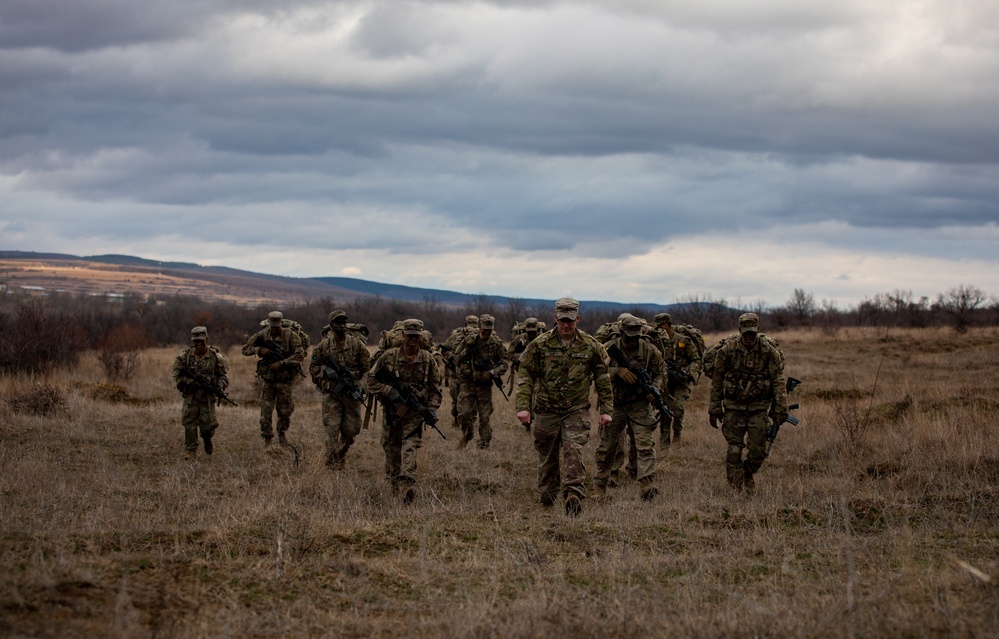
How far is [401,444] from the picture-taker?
10508mm

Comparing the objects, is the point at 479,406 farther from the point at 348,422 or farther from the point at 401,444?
the point at 401,444

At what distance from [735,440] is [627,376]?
4.77 ft

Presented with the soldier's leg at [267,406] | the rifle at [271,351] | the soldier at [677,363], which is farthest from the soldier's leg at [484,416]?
the soldier's leg at [267,406]

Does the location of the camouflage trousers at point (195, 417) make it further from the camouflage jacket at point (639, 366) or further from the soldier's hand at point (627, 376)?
the soldier's hand at point (627, 376)

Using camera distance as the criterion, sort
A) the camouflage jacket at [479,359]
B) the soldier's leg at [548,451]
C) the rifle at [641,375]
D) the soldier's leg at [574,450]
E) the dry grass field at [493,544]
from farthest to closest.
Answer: the camouflage jacket at [479,359], the rifle at [641,375], the soldier's leg at [548,451], the soldier's leg at [574,450], the dry grass field at [493,544]

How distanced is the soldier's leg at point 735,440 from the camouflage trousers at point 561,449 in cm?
214

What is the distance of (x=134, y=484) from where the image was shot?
10539 millimetres

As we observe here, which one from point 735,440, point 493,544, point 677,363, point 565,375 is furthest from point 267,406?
point 493,544

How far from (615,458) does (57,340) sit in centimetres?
1967

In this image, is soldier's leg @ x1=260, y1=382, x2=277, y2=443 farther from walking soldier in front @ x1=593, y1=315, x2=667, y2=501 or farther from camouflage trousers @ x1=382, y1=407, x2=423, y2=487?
walking soldier in front @ x1=593, y1=315, x2=667, y2=501

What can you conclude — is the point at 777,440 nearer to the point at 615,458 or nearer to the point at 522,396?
the point at 615,458

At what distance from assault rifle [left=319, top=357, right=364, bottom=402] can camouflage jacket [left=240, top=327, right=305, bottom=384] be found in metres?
1.81

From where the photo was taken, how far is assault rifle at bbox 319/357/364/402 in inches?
472

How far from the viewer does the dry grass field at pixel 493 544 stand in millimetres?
5500
